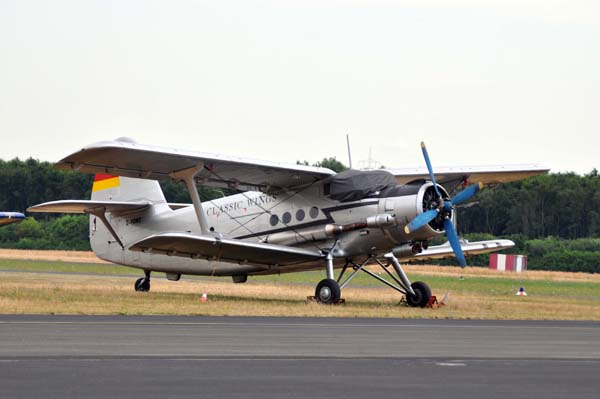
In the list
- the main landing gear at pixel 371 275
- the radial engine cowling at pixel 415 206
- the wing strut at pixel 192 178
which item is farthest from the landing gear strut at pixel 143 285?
the radial engine cowling at pixel 415 206

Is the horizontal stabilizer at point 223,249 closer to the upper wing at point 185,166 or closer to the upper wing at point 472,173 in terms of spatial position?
the upper wing at point 185,166

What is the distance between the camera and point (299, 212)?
84.4 feet

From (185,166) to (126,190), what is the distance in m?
6.60

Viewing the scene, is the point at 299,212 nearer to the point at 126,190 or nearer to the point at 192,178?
the point at 192,178

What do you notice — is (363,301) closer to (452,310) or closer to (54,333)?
(452,310)

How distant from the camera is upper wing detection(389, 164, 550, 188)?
2697cm

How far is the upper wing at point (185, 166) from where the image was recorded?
74.5ft

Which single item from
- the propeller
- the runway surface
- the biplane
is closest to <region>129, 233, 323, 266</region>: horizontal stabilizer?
the biplane

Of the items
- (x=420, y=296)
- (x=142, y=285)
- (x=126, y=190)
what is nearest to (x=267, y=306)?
(x=420, y=296)

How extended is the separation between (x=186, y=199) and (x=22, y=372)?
3091 inches

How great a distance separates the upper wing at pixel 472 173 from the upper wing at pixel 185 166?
2.97 metres

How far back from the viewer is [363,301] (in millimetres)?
26484

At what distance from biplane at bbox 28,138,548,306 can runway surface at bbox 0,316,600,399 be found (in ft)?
19.6

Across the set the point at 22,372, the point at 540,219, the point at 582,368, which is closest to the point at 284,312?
the point at 582,368
